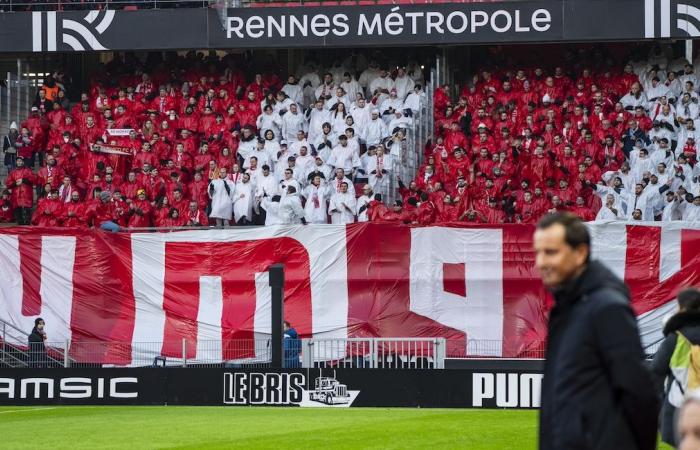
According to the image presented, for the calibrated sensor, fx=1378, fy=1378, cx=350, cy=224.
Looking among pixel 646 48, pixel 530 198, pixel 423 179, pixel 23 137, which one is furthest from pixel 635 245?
pixel 23 137

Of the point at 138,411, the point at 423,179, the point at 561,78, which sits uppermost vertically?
the point at 561,78

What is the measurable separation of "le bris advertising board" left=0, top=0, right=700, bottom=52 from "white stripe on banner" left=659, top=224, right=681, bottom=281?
279 inches

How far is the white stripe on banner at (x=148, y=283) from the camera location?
27078mm

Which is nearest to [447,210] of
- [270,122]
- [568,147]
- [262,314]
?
[568,147]

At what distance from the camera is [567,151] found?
29891mm

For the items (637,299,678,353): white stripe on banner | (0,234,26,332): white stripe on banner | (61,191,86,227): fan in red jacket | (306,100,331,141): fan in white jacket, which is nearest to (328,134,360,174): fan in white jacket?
(306,100,331,141): fan in white jacket

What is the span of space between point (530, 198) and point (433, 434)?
39.4 feet

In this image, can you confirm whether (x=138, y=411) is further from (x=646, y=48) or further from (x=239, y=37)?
(x=646, y=48)

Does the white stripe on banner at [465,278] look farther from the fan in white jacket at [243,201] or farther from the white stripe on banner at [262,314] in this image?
the fan in white jacket at [243,201]

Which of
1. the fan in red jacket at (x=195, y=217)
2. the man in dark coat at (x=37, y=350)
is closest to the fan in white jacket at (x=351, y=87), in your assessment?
the fan in red jacket at (x=195, y=217)

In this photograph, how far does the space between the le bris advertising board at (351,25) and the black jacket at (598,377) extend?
26008mm

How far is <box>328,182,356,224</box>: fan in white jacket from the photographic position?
2930 cm

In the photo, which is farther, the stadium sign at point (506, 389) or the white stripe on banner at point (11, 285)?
the white stripe on banner at point (11, 285)

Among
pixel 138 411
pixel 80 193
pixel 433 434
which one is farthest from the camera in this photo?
pixel 80 193
